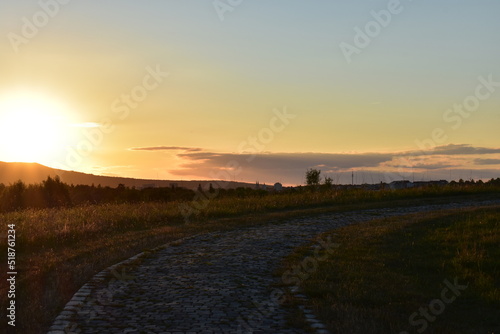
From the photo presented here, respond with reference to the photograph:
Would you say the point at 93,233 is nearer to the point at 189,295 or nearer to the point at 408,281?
the point at 189,295

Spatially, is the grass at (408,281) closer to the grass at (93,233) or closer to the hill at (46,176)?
the grass at (93,233)

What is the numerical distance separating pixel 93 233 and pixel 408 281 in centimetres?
1345

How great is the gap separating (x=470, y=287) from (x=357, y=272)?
7.80ft

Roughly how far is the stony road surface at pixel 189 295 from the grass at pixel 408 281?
88 centimetres

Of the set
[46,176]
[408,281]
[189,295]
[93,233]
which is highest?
[46,176]

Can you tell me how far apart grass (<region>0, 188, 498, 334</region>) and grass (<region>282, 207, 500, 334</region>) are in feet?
15.9

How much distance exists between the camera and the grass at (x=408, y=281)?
8742 millimetres

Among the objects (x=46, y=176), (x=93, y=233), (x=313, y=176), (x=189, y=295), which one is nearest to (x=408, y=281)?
(x=189, y=295)

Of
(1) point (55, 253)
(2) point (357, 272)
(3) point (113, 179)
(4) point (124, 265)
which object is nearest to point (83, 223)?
(1) point (55, 253)

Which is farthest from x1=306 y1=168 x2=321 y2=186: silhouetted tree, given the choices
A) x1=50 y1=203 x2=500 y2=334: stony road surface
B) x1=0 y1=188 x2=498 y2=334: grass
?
x1=50 y1=203 x2=500 y2=334: stony road surface

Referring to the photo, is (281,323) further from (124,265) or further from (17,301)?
(124,265)

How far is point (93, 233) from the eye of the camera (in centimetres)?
2103

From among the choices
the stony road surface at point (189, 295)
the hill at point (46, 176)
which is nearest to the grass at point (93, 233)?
the stony road surface at point (189, 295)

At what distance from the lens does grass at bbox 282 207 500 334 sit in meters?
8.74
